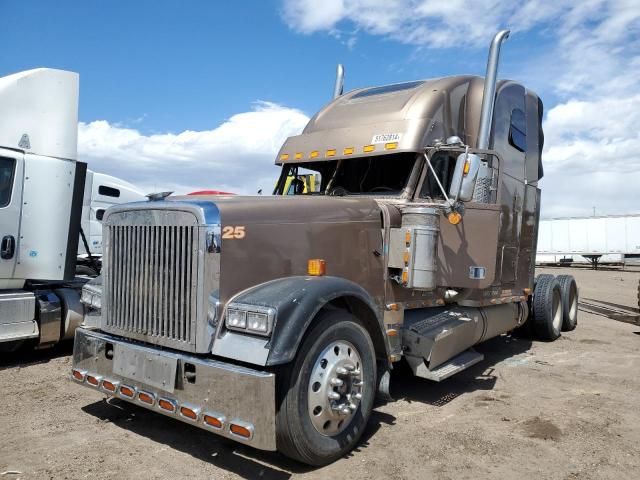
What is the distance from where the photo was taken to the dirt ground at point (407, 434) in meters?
3.84

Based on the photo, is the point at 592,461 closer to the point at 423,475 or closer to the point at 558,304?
the point at 423,475

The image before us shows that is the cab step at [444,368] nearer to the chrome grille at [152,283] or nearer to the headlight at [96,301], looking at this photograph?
the chrome grille at [152,283]

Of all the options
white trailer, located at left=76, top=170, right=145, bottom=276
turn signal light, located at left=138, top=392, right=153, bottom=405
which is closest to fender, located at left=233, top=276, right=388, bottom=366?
turn signal light, located at left=138, top=392, right=153, bottom=405

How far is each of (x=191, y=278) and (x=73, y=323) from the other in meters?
4.03

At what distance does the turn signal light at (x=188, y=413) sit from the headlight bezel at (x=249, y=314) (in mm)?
601

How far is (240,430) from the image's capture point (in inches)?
134

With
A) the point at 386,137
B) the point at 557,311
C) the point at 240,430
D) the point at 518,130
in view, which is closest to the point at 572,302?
the point at 557,311

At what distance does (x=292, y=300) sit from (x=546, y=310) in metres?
6.58

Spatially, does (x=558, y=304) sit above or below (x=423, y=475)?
above

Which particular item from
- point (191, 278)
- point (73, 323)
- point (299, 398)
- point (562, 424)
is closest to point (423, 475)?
point (299, 398)

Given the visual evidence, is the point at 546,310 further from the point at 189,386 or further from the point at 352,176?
the point at 189,386

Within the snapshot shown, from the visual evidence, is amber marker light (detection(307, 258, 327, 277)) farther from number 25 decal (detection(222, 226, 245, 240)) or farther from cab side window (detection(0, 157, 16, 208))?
cab side window (detection(0, 157, 16, 208))

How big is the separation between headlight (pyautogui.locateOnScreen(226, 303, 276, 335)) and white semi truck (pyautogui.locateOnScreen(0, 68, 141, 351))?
4.17m

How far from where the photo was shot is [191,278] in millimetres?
3750
